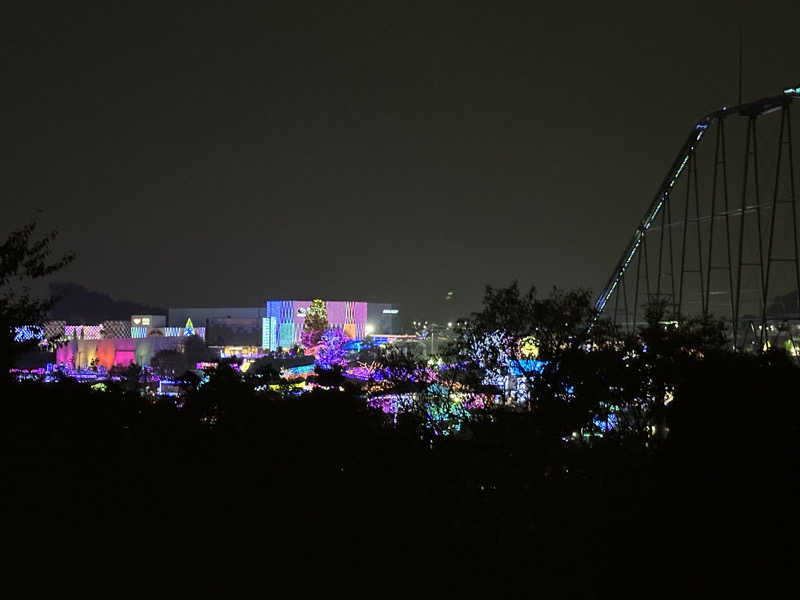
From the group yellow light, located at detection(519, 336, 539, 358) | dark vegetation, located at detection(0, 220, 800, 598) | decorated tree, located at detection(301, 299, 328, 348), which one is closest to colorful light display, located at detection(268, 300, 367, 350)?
decorated tree, located at detection(301, 299, 328, 348)

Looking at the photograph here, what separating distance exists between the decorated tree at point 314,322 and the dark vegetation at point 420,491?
6971 centimetres

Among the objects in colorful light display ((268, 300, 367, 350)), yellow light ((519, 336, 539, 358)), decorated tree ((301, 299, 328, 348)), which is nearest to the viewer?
yellow light ((519, 336, 539, 358))

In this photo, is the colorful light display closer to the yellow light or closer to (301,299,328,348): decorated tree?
(301,299,328,348): decorated tree

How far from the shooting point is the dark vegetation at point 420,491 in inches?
161

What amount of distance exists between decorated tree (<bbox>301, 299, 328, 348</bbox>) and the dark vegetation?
69.7 metres

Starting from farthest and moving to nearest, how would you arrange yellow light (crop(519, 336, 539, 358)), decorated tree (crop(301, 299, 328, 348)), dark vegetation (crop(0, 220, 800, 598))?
1. decorated tree (crop(301, 299, 328, 348))
2. yellow light (crop(519, 336, 539, 358))
3. dark vegetation (crop(0, 220, 800, 598))

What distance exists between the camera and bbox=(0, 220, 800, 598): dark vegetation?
4086mm

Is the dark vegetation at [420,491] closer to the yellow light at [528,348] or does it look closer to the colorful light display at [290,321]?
the yellow light at [528,348]

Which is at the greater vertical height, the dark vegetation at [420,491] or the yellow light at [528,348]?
the yellow light at [528,348]

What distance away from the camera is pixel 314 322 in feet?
270

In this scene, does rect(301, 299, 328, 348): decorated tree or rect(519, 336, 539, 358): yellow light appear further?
rect(301, 299, 328, 348): decorated tree

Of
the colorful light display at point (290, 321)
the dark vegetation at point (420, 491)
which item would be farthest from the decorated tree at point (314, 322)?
the dark vegetation at point (420, 491)

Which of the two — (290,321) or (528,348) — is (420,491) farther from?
(290,321)

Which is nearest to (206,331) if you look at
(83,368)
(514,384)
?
(83,368)
